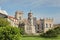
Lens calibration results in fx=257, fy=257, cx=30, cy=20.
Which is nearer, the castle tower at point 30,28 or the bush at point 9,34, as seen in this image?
the bush at point 9,34

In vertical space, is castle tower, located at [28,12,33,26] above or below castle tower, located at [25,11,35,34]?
above

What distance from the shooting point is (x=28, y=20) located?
321ft

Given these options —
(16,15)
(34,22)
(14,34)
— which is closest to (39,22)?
(34,22)

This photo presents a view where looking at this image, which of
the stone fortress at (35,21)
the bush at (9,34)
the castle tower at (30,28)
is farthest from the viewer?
the stone fortress at (35,21)

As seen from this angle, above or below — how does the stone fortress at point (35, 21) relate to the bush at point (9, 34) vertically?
above

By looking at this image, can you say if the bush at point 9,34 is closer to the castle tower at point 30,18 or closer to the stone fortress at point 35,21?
the stone fortress at point 35,21

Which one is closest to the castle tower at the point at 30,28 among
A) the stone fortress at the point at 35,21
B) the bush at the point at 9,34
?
the stone fortress at the point at 35,21

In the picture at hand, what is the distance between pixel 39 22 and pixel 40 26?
7.35 feet

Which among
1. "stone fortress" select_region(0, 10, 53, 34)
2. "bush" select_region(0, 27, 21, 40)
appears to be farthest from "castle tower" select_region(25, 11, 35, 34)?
"bush" select_region(0, 27, 21, 40)

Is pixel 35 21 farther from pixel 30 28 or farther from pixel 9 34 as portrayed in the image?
pixel 9 34

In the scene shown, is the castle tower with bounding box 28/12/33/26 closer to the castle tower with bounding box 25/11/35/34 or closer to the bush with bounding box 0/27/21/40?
the castle tower with bounding box 25/11/35/34

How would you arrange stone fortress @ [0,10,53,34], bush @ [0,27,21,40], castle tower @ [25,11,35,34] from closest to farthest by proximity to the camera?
1. bush @ [0,27,21,40]
2. castle tower @ [25,11,35,34]
3. stone fortress @ [0,10,53,34]

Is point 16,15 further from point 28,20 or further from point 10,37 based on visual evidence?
point 10,37

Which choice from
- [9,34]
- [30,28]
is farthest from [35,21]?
[9,34]
